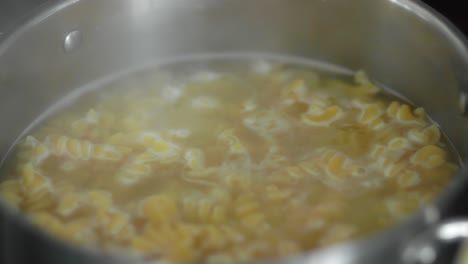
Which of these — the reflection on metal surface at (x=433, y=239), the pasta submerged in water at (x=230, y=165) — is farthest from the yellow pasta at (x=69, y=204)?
the reflection on metal surface at (x=433, y=239)

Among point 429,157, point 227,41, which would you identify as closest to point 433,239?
point 429,157

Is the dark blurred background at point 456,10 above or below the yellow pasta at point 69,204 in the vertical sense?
above

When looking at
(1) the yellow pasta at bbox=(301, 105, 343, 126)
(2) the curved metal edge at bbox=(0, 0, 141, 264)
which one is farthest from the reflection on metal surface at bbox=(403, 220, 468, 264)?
(1) the yellow pasta at bbox=(301, 105, 343, 126)

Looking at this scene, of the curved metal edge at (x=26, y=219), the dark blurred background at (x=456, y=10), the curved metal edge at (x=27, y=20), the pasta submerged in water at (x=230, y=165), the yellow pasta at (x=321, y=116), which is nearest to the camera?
the curved metal edge at (x=26, y=219)

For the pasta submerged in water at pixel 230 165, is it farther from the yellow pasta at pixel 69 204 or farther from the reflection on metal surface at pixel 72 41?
the reflection on metal surface at pixel 72 41

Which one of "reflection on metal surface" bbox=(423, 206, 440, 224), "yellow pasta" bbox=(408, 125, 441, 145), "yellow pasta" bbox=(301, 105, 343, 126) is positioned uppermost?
"yellow pasta" bbox=(301, 105, 343, 126)

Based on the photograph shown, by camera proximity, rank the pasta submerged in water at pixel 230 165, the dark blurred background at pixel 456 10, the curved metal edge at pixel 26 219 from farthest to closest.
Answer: the dark blurred background at pixel 456 10
the pasta submerged in water at pixel 230 165
the curved metal edge at pixel 26 219

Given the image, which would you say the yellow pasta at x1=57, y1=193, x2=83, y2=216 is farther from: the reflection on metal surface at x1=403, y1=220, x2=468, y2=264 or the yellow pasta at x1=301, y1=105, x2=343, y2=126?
the reflection on metal surface at x1=403, y1=220, x2=468, y2=264
